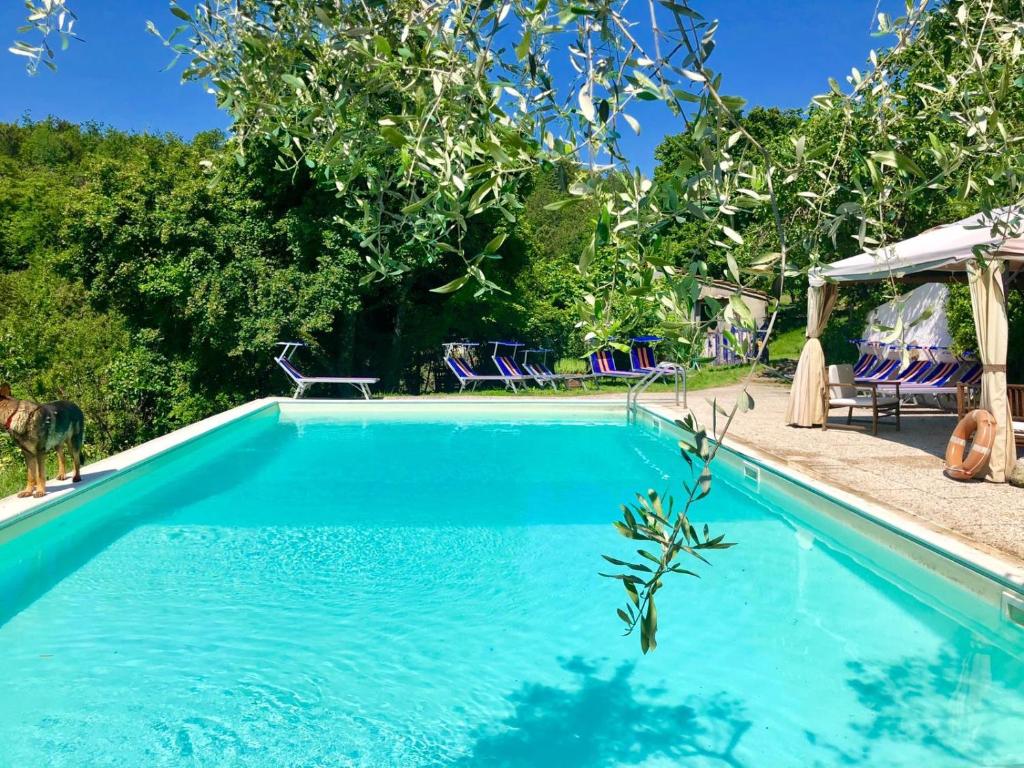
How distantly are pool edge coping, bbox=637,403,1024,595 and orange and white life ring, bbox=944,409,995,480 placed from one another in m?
1.26

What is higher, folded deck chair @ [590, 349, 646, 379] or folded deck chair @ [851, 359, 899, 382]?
folded deck chair @ [590, 349, 646, 379]

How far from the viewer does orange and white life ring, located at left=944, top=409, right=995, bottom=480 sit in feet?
22.0

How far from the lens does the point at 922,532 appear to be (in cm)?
511

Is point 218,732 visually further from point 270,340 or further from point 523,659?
point 270,340

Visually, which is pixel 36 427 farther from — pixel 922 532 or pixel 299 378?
pixel 299 378

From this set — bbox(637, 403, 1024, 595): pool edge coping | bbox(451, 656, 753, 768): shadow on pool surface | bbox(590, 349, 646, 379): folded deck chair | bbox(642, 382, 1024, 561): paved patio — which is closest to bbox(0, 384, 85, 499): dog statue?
bbox(451, 656, 753, 768): shadow on pool surface

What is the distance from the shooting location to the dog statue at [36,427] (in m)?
5.72

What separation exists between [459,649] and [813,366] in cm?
755

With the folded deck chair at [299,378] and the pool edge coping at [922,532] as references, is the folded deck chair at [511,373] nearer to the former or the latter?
the folded deck chair at [299,378]

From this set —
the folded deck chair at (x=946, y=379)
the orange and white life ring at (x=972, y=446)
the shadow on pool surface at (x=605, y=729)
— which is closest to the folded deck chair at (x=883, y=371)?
the folded deck chair at (x=946, y=379)

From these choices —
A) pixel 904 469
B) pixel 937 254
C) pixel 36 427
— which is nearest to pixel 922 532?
pixel 904 469

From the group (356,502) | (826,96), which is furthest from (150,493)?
(826,96)

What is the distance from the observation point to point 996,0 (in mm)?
2561

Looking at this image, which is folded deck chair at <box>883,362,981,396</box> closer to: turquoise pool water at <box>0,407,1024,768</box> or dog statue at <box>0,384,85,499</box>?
turquoise pool water at <box>0,407,1024,768</box>
